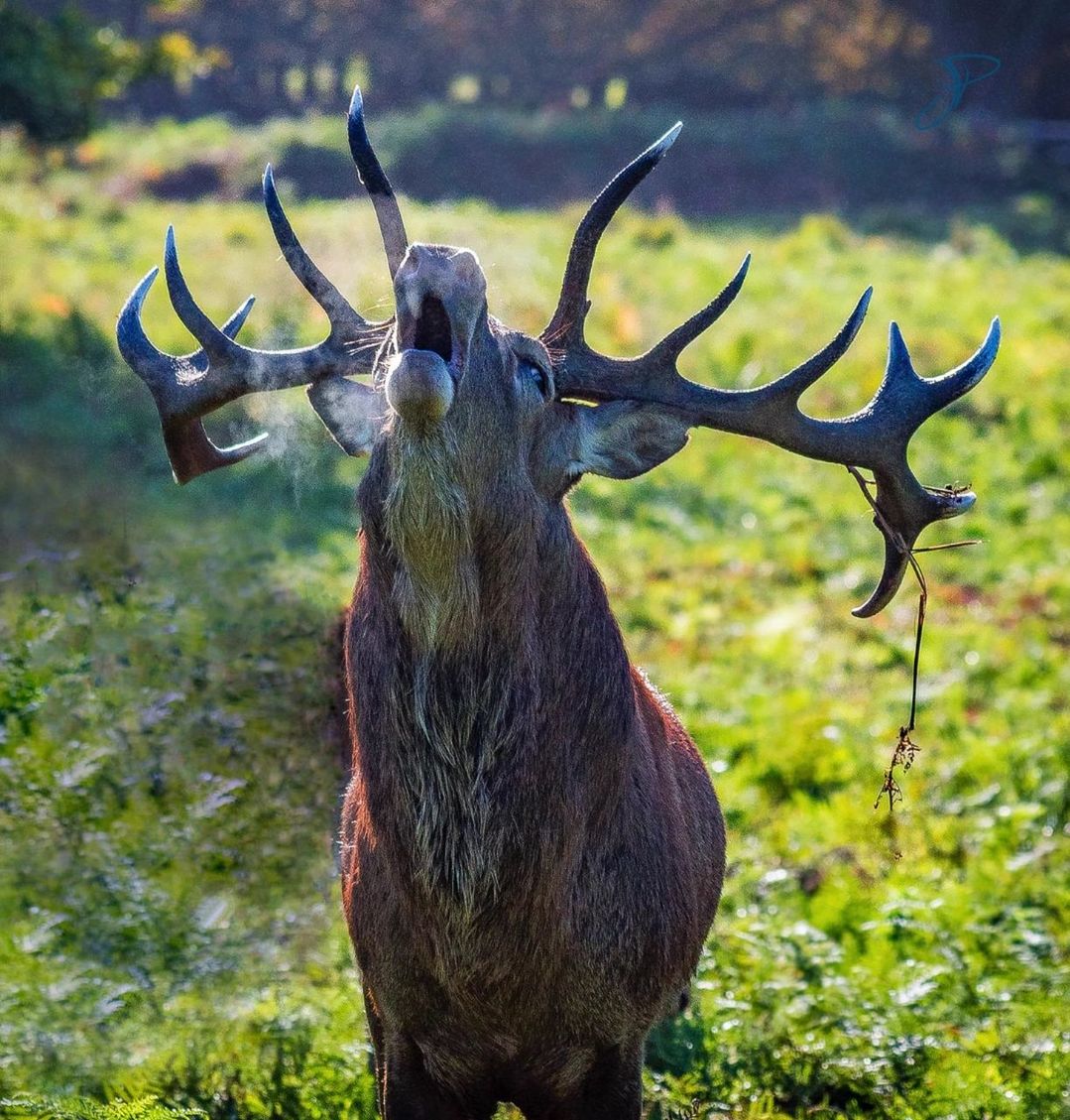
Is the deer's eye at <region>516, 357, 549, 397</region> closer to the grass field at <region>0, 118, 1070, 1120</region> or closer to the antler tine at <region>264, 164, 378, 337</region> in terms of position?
the antler tine at <region>264, 164, 378, 337</region>

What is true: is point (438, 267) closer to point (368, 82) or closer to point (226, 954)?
point (226, 954)

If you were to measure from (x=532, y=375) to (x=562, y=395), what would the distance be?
1.32ft

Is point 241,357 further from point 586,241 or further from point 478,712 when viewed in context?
point 478,712

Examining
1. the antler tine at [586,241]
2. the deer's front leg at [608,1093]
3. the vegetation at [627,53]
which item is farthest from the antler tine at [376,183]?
the vegetation at [627,53]

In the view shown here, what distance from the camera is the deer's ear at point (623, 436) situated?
4625 mm

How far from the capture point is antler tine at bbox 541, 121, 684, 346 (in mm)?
4480

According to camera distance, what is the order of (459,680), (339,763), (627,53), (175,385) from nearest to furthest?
(459,680) < (175,385) < (339,763) < (627,53)

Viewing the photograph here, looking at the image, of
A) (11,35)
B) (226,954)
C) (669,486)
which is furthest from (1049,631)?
(11,35)

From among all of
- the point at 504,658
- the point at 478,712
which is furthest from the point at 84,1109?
the point at 504,658

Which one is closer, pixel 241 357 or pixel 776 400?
pixel 776 400

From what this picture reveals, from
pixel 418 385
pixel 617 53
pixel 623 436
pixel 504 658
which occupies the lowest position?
pixel 504 658

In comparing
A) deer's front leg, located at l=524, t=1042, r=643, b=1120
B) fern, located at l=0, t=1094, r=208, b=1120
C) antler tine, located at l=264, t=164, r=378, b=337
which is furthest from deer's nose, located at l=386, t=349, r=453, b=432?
fern, located at l=0, t=1094, r=208, b=1120

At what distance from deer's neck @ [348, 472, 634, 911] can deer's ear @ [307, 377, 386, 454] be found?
53 centimetres

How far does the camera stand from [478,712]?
14.1 ft
